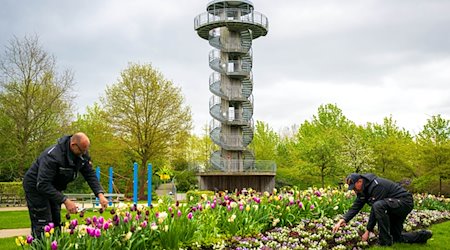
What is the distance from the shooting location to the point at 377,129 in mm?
45406

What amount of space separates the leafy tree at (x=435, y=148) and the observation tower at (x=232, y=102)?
40.5 feet

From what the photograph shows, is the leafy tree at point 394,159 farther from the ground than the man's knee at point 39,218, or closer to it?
farther from the ground

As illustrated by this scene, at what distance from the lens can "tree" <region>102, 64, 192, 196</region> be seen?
35969mm

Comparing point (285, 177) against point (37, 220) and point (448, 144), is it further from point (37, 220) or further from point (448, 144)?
point (37, 220)

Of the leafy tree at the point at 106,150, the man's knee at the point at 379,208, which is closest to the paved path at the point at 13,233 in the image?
the man's knee at the point at 379,208

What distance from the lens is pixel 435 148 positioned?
2789 centimetres

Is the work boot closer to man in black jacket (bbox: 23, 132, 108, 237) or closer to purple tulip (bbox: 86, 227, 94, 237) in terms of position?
man in black jacket (bbox: 23, 132, 108, 237)

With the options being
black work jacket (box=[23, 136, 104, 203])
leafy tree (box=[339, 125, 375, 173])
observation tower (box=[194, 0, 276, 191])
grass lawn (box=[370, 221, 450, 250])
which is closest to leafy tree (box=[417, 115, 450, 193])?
leafy tree (box=[339, 125, 375, 173])

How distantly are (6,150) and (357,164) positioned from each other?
23427 millimetres

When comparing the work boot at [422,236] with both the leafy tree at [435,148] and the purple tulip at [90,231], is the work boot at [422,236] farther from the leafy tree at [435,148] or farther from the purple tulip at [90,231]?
the leafy tree at [435,148]

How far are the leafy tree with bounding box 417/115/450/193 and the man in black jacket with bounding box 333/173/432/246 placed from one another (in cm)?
2114

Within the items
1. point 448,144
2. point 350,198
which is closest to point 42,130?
point 350,198

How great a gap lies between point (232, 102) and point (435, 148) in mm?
16979

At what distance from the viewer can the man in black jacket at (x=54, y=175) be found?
5.89 metres
